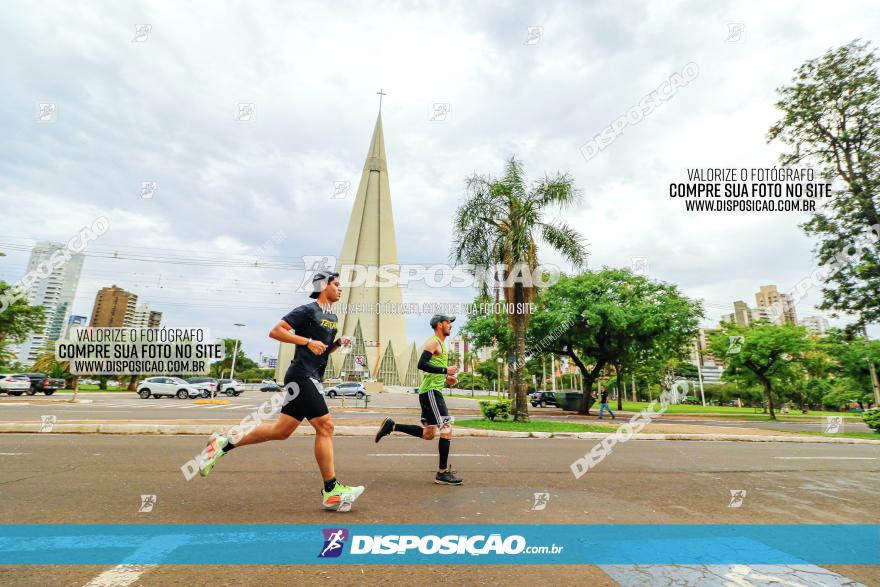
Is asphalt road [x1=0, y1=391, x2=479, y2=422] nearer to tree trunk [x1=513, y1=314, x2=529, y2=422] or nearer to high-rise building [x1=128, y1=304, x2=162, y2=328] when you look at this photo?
tree trunk [x1=513, y1=314, x2=529, y2=422]

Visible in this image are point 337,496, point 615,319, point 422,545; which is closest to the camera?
point 422,545

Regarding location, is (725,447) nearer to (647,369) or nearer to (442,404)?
(442,404)

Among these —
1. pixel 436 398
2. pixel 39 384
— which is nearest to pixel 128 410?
pixel 436 398

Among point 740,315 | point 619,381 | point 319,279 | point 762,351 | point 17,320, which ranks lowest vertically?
point 619,381

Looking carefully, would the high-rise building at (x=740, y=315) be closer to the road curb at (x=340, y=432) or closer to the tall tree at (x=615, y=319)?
the tall tree at (x=615, y=319)

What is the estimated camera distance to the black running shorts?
367 centimetres

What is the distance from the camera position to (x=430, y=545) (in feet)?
9.64

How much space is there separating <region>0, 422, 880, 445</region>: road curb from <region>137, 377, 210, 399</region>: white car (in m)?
22.9

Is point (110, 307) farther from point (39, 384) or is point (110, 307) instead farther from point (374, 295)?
point (39, 384)

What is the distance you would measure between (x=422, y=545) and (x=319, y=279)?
2.40 metres

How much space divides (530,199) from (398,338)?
76.6 metres

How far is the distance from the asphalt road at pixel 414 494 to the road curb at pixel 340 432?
1.46m

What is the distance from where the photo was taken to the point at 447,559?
8.92ft

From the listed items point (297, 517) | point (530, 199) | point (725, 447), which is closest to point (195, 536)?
point (297, 517)
